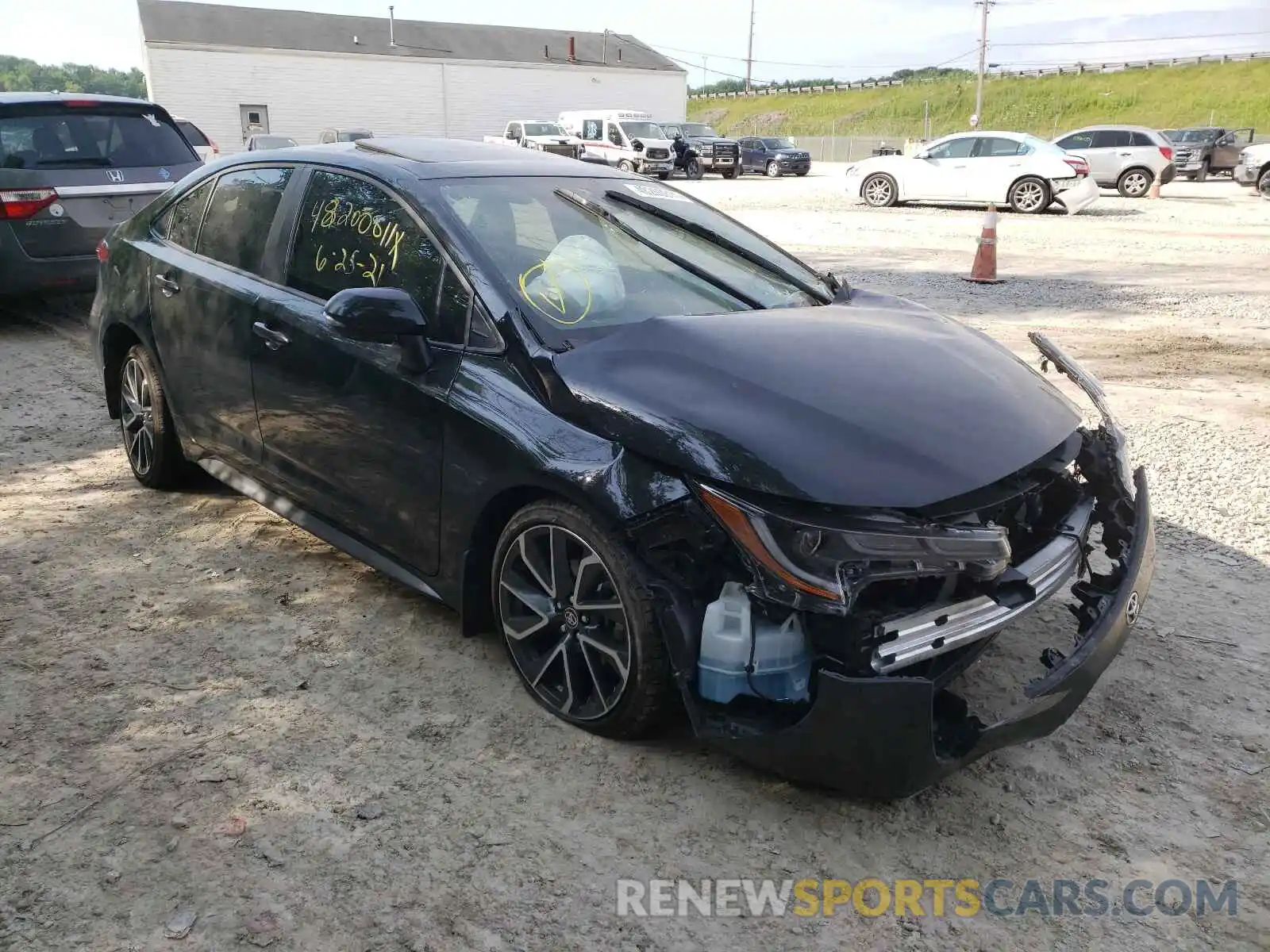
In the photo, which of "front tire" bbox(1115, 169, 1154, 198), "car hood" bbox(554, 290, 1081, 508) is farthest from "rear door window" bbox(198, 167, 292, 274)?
"front tire" bbox(1115, 169, 1154, 198)

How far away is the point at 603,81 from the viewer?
55.7m

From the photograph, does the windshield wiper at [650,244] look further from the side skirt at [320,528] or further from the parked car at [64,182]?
the parked car at [64,182]

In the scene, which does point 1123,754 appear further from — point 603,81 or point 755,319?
point 603,81

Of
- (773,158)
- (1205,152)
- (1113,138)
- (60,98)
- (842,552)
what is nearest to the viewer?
(842,552)

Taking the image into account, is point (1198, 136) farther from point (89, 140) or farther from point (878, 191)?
point (89, 140)

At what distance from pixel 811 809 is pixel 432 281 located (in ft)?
6.49

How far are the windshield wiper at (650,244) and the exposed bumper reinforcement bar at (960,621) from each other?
1394mm

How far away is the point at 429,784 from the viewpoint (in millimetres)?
2830

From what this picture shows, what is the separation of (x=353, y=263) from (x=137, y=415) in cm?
200

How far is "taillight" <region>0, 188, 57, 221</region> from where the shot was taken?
309 inches

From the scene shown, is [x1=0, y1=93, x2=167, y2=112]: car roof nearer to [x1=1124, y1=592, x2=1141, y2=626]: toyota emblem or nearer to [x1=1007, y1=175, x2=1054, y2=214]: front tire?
[x1=1124, y1=592, x2=1141, y2=626]: toyota emblem

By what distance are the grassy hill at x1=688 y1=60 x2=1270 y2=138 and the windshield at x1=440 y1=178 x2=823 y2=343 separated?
215 ft

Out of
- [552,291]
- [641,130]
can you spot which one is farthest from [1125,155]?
[552,291]

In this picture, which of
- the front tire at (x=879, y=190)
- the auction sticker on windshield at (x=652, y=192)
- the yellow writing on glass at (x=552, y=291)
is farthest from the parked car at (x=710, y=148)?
the yellow writing on glass at (x=552, y=291)
